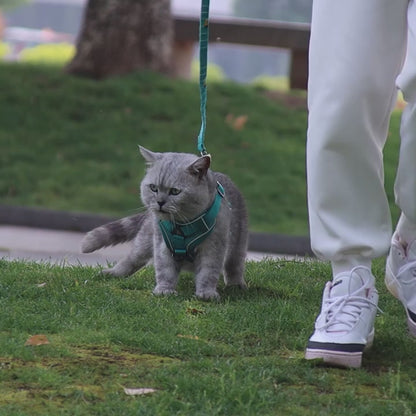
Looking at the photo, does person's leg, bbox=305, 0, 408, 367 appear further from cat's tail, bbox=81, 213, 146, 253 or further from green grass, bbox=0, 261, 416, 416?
cat's tail, bbox=81, 213, 146, 253

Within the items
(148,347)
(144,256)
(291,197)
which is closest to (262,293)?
(144,256)

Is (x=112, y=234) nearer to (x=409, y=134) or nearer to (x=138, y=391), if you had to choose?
(x=138, y=391)

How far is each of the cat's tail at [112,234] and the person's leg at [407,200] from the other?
1.59 meters

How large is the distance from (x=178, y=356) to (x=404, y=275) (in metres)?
0.99

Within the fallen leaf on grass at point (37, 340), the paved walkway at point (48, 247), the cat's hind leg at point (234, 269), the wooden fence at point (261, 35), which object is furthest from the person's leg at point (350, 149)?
the wooden fence at point (261, 35)

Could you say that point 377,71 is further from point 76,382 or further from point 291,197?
point 291,197

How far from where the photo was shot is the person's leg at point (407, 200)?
3146 millimetres

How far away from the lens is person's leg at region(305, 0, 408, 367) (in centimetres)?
325

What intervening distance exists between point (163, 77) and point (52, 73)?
1.45 m

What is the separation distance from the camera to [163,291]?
4.46m

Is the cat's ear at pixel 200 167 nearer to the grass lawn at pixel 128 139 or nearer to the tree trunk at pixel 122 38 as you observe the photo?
the grass lawn at pixel 128 139

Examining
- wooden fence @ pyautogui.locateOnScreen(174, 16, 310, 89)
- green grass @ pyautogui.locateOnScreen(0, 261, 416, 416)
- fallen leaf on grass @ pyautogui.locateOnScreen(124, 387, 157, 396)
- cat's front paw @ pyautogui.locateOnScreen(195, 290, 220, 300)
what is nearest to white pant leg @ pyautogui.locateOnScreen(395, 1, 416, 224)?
green grass @ pyautogui.locateOnScreen(0, 261, 416, 416)

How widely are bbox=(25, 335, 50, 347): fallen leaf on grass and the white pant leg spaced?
139 centimetres

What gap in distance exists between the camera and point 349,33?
3.26 meters
